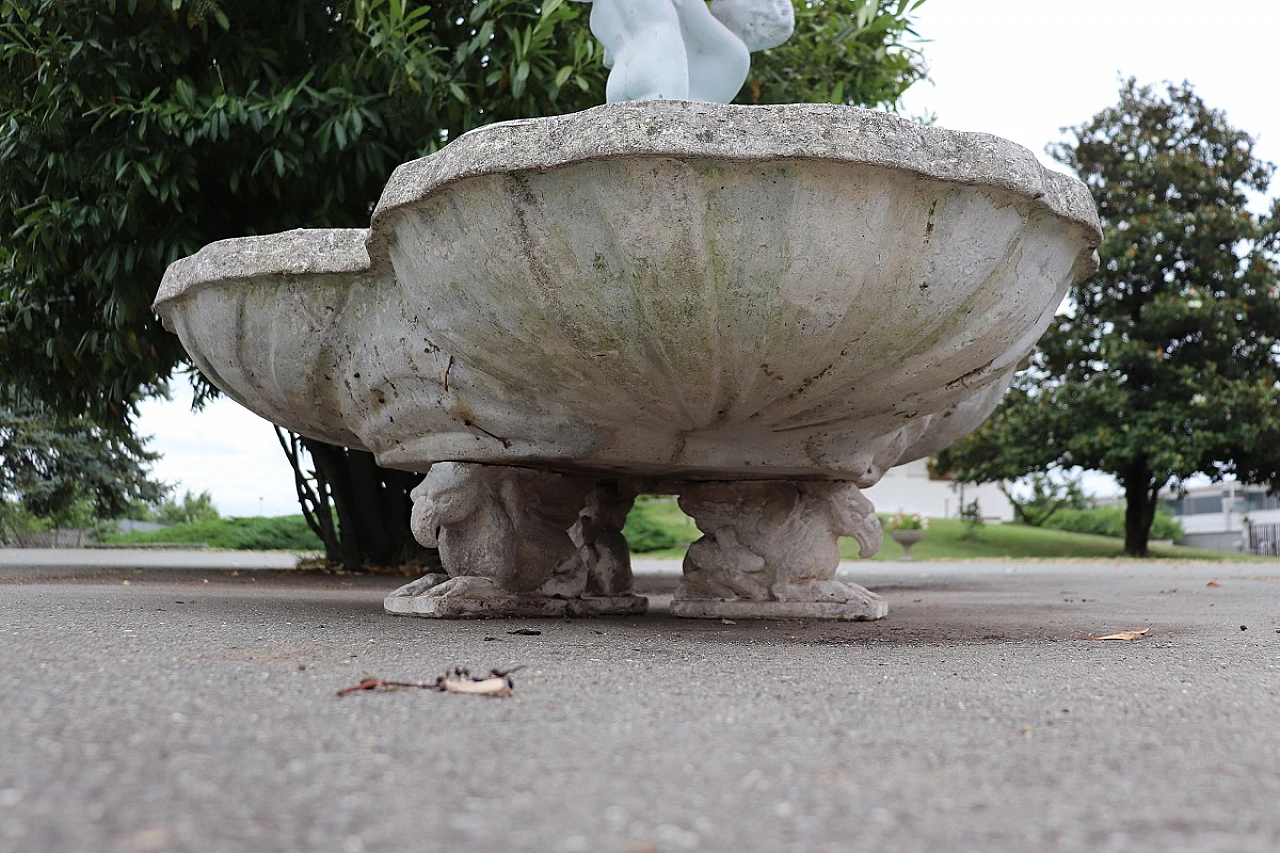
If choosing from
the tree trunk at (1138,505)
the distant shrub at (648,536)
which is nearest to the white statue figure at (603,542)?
the distant shrub at (648,536)

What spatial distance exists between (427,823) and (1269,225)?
64.8 ft

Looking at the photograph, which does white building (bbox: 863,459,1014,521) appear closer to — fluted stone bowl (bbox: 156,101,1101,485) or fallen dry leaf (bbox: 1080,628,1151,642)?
fallen dry leaf (bbox: 1080,628,1151,642)

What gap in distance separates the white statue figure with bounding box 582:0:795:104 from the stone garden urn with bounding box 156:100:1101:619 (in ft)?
3.02

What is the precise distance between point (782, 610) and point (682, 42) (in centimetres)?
174

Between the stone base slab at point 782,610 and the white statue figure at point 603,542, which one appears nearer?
the stone base slab at point 782,610

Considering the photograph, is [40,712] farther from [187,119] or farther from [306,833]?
[187,119]

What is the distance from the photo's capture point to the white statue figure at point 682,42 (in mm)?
3117

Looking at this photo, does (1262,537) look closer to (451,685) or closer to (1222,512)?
(1222,512)

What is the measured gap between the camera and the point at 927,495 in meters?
30.7

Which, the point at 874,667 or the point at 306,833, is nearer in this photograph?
the point at 306,833

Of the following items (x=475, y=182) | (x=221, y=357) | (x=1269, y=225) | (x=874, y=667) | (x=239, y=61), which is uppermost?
(x=1269, y=225)

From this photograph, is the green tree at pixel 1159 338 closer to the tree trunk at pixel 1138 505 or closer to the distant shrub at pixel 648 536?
the tree trunk at pixel 1138 505

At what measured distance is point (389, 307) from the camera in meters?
2.84

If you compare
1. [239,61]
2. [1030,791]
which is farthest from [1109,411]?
[1030,791]
